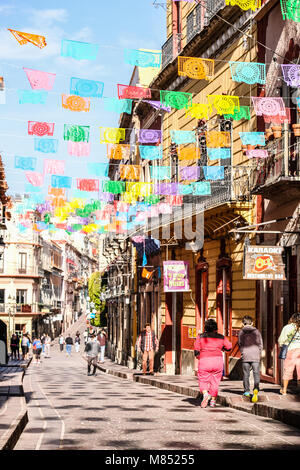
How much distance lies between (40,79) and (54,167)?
725cm

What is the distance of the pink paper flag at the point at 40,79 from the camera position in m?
15.1

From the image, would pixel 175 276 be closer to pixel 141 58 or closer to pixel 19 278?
pixel 141 58

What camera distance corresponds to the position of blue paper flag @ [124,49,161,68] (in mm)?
14961

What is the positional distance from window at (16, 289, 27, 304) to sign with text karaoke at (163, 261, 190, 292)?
52.1 m

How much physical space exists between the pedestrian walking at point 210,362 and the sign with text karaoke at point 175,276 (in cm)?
967

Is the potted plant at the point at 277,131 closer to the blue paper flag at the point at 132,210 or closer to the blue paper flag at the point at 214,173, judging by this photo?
the blue paper flag at the point at 214,173

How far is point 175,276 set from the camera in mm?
23203

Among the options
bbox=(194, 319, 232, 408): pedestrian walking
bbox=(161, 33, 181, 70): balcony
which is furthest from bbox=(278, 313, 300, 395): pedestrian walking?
bbox=(161, 33, 181, 70): balcony

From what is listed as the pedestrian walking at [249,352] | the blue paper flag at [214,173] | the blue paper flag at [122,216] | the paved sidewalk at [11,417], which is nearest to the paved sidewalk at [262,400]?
the pedestrian walking at [249,352]

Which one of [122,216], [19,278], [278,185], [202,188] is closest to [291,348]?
[278,185]

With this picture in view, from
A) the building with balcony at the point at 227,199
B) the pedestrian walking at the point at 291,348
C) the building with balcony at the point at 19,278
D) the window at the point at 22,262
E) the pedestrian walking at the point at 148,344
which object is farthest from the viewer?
the window at the point at 22,262

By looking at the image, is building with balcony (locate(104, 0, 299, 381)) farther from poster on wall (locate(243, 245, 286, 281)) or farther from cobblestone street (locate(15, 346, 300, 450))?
cobblestone street (locate(15, 346, 300, 450))
